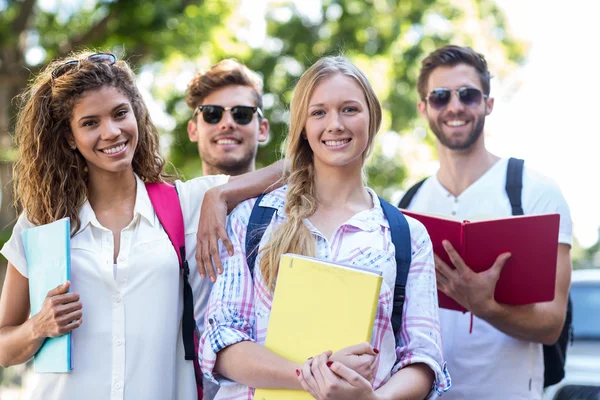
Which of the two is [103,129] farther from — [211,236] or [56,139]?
[211,236]

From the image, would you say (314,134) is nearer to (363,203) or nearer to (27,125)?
(363,203)

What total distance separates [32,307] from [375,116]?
1.53 metres

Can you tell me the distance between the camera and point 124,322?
2.95 m

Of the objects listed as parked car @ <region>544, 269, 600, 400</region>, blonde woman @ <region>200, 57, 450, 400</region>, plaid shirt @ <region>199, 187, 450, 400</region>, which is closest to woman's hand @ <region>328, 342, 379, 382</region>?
blonde woman @ <region>200, 57, 450, 400</region>

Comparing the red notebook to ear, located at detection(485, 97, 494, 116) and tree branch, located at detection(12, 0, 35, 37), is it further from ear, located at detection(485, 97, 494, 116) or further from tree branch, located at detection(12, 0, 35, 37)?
tree branch, located at detection(12, 0, 35, 37)

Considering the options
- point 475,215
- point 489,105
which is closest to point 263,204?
point 475,215

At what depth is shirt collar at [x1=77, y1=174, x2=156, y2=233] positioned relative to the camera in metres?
3.08

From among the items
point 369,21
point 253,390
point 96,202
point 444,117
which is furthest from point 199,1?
point 253,390

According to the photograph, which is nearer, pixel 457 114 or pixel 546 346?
pixel 546 346

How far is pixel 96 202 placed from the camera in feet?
10.6

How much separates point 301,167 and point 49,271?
106 cm

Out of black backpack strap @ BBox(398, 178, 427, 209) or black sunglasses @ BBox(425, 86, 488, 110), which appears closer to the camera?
black sunglasses @ BBox(425, 86, 488, 110)

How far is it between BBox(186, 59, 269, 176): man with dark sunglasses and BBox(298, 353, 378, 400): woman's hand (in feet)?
7.06

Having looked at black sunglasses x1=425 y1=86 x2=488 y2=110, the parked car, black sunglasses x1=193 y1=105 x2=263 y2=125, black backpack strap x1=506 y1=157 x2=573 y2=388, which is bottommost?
the parked car
